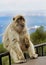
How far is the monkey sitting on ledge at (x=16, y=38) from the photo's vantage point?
102 inches

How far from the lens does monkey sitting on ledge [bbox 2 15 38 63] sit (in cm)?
258

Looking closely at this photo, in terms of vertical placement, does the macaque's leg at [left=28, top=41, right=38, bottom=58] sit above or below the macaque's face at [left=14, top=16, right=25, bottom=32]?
below

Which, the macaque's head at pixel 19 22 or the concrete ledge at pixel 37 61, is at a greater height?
the macaque's head at pixel 19 22

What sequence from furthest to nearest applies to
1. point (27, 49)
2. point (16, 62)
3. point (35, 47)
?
point (35, 47) < point (27, 49) < point (16, 62)

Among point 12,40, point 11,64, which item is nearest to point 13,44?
point 12,40

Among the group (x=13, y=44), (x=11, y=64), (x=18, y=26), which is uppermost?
(x=18, y=26)

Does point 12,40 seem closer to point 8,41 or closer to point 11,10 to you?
point 8,41

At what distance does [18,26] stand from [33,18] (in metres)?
0.49

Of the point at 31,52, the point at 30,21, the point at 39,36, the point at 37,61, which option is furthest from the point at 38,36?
the point at 37,61

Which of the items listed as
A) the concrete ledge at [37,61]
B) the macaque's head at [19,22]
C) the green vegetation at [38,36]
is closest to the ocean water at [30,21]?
the green vegetation at [38,36]

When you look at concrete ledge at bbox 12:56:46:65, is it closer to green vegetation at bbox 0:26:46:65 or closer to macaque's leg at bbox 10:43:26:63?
macaque's leg at bbox 10:43:26:63

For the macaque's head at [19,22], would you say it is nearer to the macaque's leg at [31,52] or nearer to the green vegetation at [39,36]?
the macaque's leg at [31,52]

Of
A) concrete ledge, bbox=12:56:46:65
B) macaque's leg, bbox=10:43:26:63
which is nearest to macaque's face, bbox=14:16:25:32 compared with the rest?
macaque's leg, bbox=10:43:26:63

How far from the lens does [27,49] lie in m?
2.75
